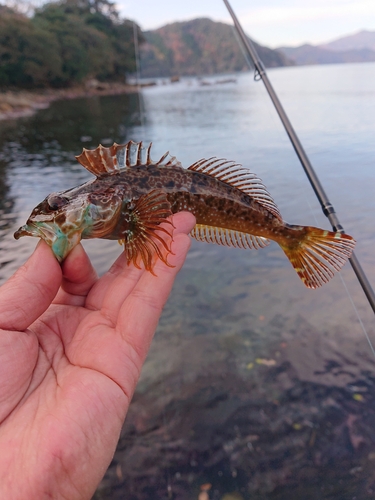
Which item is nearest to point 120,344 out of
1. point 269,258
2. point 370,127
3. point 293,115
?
point 269,258

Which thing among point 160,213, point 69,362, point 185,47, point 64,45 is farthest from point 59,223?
point 64,45

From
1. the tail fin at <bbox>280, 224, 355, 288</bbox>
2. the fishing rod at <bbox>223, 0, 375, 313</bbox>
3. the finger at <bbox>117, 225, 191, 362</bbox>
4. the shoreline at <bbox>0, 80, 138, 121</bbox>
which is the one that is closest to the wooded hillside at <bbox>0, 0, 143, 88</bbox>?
the shoreline at <bbox>0, 80, 138, 121</bbox>

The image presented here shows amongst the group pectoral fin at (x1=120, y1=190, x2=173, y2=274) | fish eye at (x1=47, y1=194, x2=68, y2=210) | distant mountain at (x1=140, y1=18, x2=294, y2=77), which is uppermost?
distant mountain at (x1=140, y1=18, x2=294, y2=77)

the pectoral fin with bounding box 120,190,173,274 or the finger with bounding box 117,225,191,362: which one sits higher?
the pectoral fin with bounding box 120,190,173,274

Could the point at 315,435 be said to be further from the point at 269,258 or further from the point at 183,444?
the point at 269,258

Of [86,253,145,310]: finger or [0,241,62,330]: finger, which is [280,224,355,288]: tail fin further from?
[0,241,62,330]: finger

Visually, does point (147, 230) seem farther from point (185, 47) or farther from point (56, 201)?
point (185, 47)
